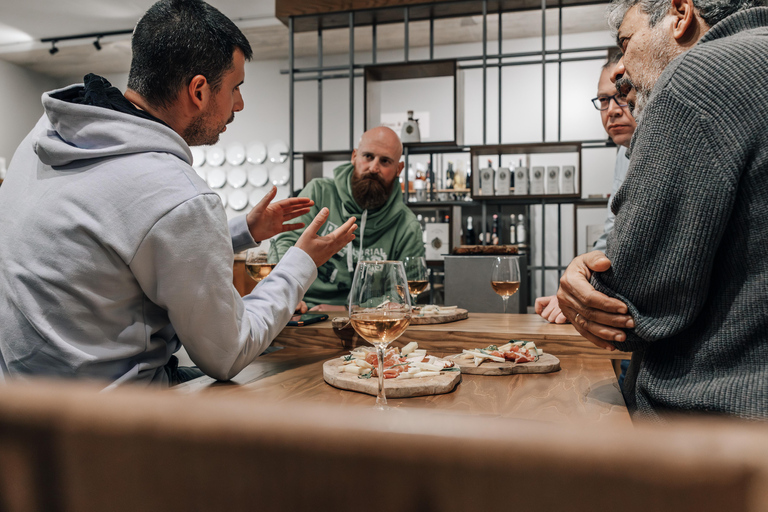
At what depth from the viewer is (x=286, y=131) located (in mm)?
7801

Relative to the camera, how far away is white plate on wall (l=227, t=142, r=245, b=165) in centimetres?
790

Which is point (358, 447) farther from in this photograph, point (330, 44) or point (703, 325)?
point (330, 44)

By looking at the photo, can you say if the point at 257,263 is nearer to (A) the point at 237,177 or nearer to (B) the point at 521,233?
(B) the point at 521,233

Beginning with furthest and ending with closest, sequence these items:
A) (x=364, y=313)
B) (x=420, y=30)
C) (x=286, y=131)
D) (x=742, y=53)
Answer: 1. (x=286, y=131)
2. (x=420, y=30)
3. (x=364, y=313)
4. (x=742, y=53)

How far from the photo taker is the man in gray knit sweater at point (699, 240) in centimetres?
77

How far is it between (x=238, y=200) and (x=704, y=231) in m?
7.61

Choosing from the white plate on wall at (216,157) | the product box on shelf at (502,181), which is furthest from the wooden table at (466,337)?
the white plate on wall at (216,157)

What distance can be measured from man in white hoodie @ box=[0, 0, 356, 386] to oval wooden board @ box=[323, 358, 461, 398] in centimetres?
20

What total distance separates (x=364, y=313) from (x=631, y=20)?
864 millimetres

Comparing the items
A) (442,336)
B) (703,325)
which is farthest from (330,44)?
(703,325)

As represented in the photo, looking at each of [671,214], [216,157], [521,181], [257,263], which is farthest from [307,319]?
[216,157]

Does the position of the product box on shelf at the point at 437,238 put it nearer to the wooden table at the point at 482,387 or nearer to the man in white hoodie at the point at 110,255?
the wooden table at the point at 482,387

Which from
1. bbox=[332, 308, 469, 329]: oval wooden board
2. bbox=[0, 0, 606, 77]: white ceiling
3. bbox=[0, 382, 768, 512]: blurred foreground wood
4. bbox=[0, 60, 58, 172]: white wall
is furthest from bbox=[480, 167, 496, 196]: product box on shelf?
bbox=[0, 60, 58, 172]: white wall

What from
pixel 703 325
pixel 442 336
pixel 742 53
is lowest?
pixel 442 336
